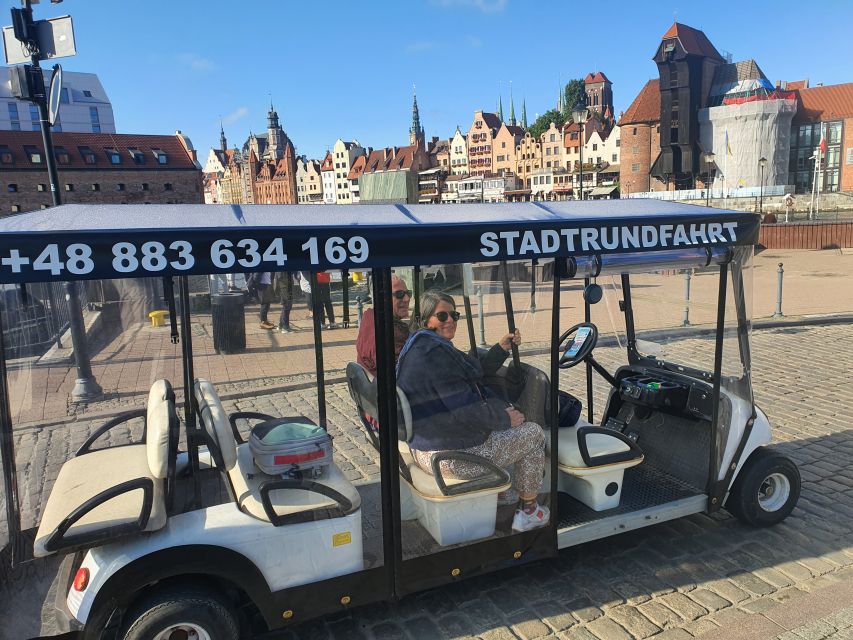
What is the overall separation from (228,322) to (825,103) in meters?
86.7

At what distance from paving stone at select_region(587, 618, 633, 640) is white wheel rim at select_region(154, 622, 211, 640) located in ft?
6.99

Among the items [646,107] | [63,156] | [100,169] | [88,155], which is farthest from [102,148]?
[646,107]

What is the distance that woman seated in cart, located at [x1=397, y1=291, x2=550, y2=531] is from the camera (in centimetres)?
349

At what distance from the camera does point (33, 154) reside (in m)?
66.3

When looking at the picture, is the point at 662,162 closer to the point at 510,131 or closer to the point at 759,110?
the point at 759,110

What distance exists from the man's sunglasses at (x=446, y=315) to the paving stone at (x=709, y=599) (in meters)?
2.32

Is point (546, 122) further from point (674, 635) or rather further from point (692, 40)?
point (674, 635)

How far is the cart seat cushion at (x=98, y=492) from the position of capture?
2838mm

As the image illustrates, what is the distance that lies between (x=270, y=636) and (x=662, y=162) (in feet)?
246

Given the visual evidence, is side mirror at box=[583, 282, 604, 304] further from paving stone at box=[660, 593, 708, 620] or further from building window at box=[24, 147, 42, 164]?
building window at box=[24, 147, 42, 164]

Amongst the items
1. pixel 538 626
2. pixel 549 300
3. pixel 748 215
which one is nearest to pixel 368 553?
pixel 538 626

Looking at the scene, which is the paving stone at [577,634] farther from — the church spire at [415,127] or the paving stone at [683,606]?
the church spire at [415,127]

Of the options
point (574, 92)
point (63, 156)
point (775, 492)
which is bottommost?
point (775, 492)

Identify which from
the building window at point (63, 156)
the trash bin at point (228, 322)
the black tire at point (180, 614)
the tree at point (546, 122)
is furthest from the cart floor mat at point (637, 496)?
the tree at point (546, 122)
